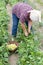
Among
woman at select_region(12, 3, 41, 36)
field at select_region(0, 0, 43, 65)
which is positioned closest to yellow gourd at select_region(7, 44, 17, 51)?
field at select_region(0, 0, 43, 65)

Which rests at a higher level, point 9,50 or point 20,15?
point 20,15

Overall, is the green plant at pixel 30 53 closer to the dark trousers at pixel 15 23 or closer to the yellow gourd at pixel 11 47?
Result: the yellow gourd at pixel 11 47

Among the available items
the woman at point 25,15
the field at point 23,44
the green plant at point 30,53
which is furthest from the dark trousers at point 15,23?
the green plant at point 30,53

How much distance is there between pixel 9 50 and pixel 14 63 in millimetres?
380

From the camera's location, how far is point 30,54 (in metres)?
4.99

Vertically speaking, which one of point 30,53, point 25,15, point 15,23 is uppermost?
point 25,15

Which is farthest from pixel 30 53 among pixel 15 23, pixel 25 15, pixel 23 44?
pixel 15 23

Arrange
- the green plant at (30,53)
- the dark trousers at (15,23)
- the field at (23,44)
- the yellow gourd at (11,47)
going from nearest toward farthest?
the green plant at (30,53) < the field at (23,44) < the yellow gourd at (11,47) < the dark trousers at (15,23)

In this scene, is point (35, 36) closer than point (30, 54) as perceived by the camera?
No

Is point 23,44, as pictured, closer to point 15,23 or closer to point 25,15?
point 15,23

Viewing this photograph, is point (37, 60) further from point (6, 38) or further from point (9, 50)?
point (6, 38)

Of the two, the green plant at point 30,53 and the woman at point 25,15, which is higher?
the woman at point 25,15

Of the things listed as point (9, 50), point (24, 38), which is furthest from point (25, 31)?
point (9, 50)

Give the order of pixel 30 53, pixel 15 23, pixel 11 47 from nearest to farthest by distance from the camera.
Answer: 1. pixel 30 53
2. pixel 11 47
3. pixel 15 23
